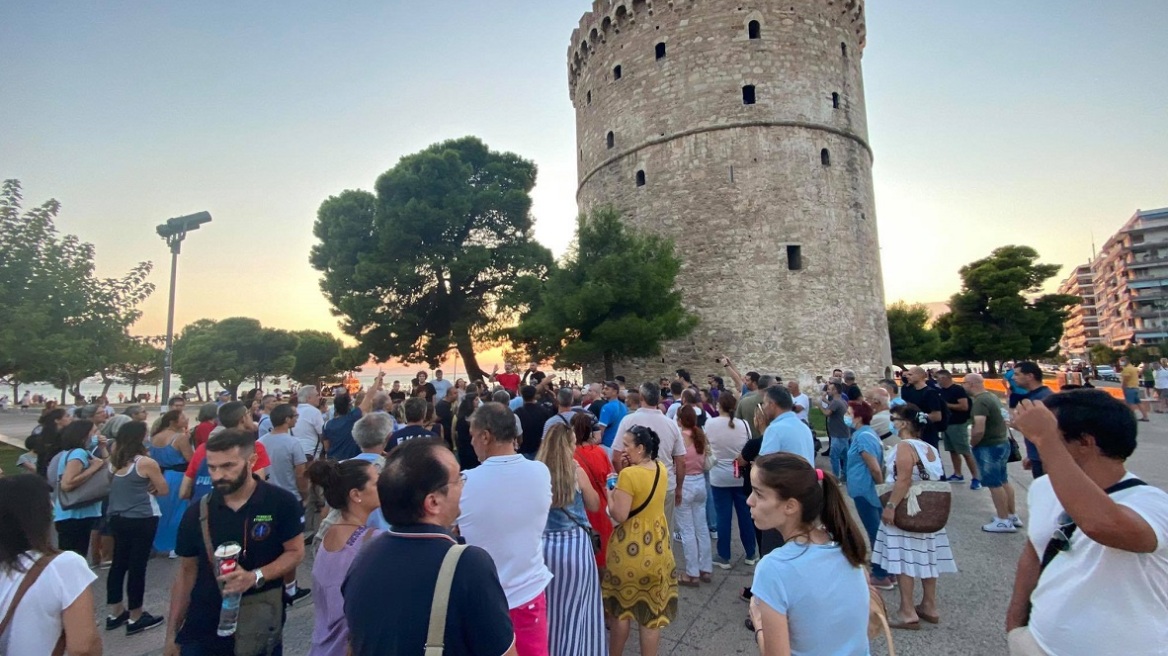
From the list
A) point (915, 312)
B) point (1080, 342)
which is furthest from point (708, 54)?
point (1080, 342)

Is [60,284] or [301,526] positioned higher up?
[60,284]

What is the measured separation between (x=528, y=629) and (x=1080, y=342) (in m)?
128

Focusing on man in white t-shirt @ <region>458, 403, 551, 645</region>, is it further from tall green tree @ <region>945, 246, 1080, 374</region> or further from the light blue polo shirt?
tall green tree @ <region>945, 246, 1080, 374</region>

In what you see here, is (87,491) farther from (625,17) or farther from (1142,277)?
(1142,277)

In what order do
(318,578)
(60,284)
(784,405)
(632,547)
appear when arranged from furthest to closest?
(60,284)
(784,405)
(632,547)
(318,578)

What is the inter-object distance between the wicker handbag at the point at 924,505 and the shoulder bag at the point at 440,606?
143 inches

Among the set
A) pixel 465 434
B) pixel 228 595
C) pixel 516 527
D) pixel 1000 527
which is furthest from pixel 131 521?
pixel 1000 527

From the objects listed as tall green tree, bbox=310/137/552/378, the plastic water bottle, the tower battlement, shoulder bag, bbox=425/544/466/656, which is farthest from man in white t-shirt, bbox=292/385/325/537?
the tower battlement

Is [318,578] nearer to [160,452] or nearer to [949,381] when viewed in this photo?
[160,452]

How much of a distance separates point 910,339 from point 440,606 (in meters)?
44.8

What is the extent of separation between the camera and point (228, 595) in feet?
7.75

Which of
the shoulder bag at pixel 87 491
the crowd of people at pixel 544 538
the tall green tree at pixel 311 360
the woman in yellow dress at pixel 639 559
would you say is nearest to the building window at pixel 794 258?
the crowd of people at pixel 544 538

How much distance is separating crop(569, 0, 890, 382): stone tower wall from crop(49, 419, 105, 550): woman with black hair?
17.8 metres

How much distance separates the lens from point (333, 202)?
27.6m
